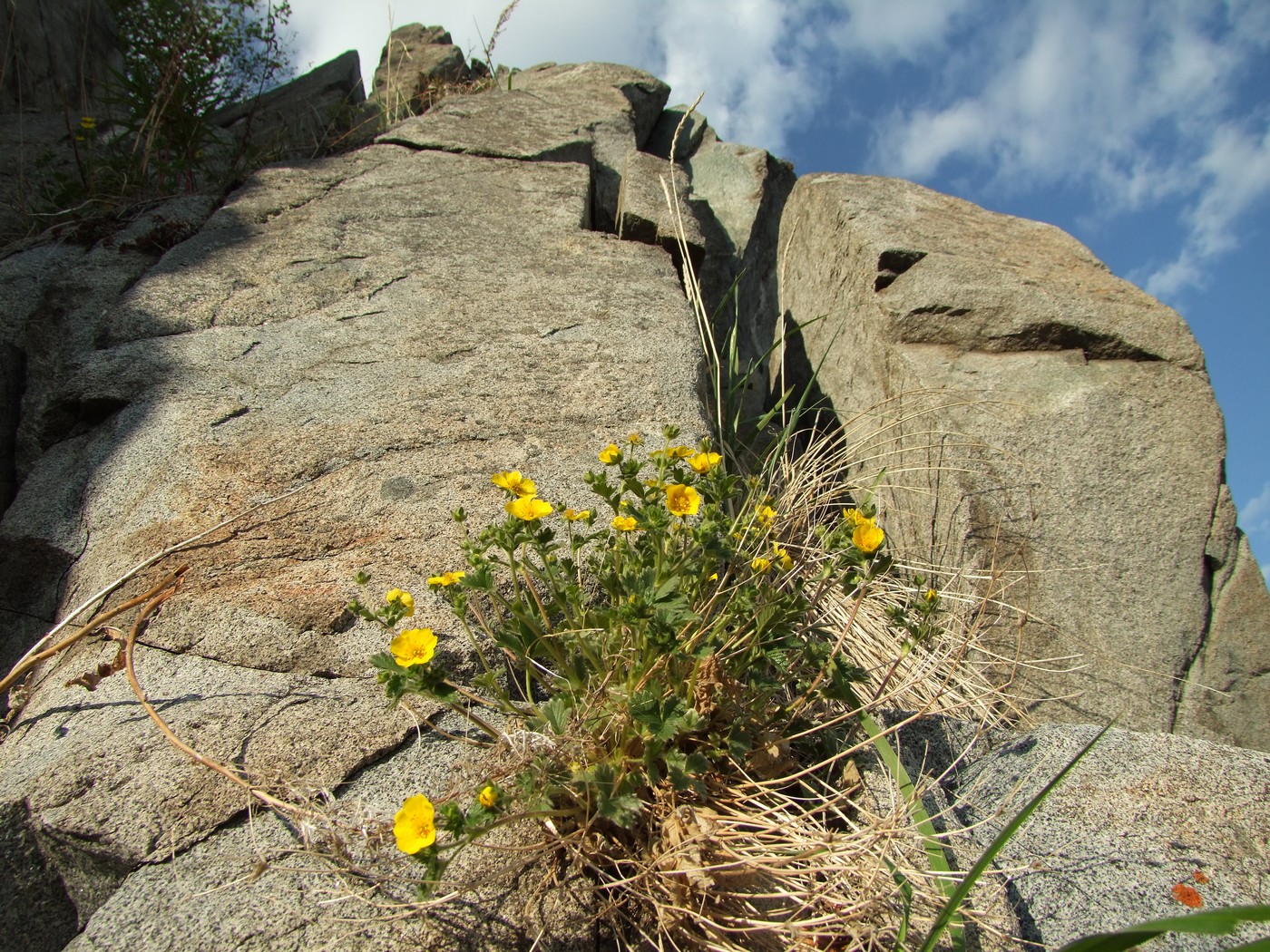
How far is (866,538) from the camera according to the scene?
4.85 feet

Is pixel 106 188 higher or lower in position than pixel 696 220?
lower

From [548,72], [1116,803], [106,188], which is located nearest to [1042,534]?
[1116,803]

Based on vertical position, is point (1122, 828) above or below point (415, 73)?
below

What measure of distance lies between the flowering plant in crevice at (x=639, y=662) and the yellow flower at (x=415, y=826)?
31 millimetres

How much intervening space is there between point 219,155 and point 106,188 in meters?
0.75

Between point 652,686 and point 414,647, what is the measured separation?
15.9 inches

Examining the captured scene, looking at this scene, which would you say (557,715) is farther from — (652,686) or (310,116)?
(310,116)

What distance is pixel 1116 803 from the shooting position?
5.23 ft

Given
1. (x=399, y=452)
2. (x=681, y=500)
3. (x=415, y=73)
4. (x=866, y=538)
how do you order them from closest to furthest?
(x=866, y=538) < (x=681, y=500) < (x=399, y=452) < (x=415, y=73)

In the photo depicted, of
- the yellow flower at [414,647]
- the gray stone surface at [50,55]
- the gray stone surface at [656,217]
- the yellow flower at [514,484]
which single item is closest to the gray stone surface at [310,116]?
the gray stone surface at [50,55]

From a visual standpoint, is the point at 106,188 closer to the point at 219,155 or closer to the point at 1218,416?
the point at 219,155

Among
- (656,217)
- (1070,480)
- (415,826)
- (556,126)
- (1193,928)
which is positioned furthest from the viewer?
(556,126)

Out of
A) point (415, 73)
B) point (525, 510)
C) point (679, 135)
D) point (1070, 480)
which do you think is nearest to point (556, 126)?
point (679, 135)

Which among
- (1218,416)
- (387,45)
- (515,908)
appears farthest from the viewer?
(387,45)
